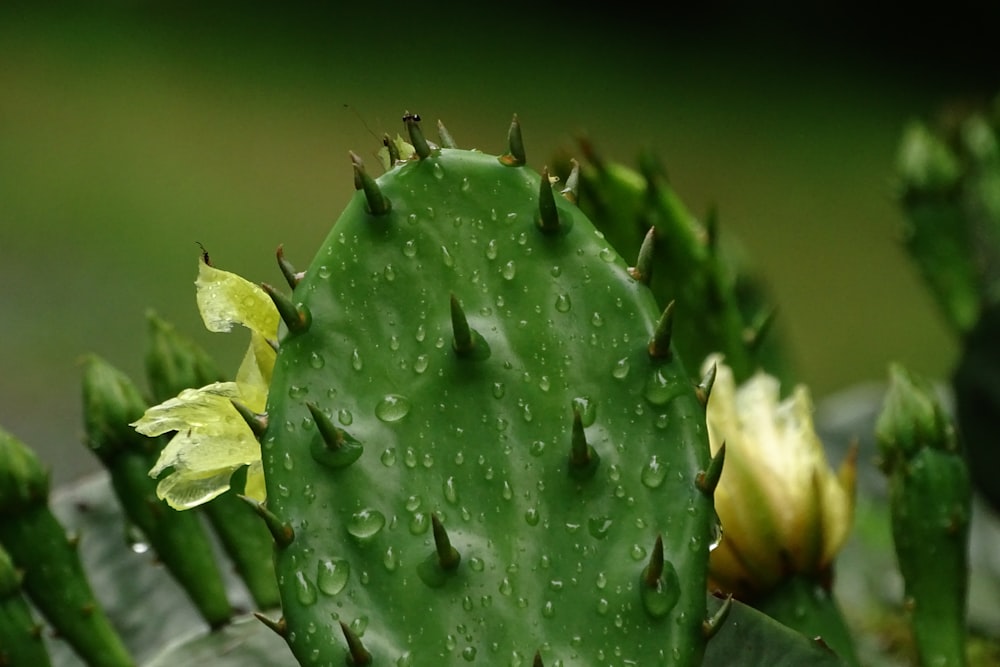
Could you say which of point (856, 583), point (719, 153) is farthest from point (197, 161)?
point (856, 583)

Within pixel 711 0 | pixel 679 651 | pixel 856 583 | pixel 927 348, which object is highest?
pixel 679 651

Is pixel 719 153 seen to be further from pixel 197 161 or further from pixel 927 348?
pixel 197 161

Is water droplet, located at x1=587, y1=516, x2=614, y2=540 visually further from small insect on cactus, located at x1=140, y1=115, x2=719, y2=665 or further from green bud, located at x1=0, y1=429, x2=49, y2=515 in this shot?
green bud, located at x1=0, y1=429, x2=49, y2=515

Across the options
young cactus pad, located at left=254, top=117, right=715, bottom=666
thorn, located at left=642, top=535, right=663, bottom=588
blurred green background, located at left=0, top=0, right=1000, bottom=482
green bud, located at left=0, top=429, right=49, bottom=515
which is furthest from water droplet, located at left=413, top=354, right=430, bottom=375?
blurred green background, located at left=0, top=0, right=1000, bottom=482

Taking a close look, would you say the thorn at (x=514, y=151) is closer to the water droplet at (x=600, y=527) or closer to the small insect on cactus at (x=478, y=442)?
the small insect on cactus at (x=478, y=442)

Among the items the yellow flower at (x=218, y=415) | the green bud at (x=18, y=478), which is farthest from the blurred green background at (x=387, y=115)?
the yellow flower at (x=218, y=415)

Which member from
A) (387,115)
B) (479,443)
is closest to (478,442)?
(479,443)
